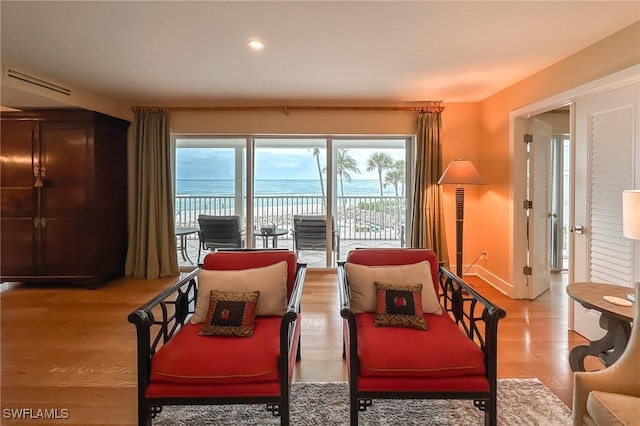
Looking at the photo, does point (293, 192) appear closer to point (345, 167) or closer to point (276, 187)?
point (276, 187)

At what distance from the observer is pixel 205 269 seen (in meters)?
2.25

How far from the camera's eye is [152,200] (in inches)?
177

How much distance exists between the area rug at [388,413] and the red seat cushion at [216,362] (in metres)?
0.44

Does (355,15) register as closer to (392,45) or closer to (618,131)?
(392,45)

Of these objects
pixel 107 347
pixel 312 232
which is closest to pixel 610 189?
pixel 312 232

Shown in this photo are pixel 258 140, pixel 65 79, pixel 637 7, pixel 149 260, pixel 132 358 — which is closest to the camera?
pixel 637 7

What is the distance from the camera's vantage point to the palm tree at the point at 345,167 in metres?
4.88

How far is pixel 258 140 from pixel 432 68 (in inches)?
99.8

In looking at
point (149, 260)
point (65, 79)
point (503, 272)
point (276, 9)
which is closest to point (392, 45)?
point (276, 9)

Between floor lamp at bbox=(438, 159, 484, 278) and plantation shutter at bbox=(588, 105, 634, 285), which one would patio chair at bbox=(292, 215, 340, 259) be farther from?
plantation shutter at bbox=(588, 105, 634, 285)

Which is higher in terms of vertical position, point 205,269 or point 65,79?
point 65,79

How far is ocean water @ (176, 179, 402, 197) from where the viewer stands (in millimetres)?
4906

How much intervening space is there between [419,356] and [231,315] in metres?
1.01

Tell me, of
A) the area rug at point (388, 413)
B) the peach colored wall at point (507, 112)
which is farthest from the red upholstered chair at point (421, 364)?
the peach colored wall at point (507, 112)
